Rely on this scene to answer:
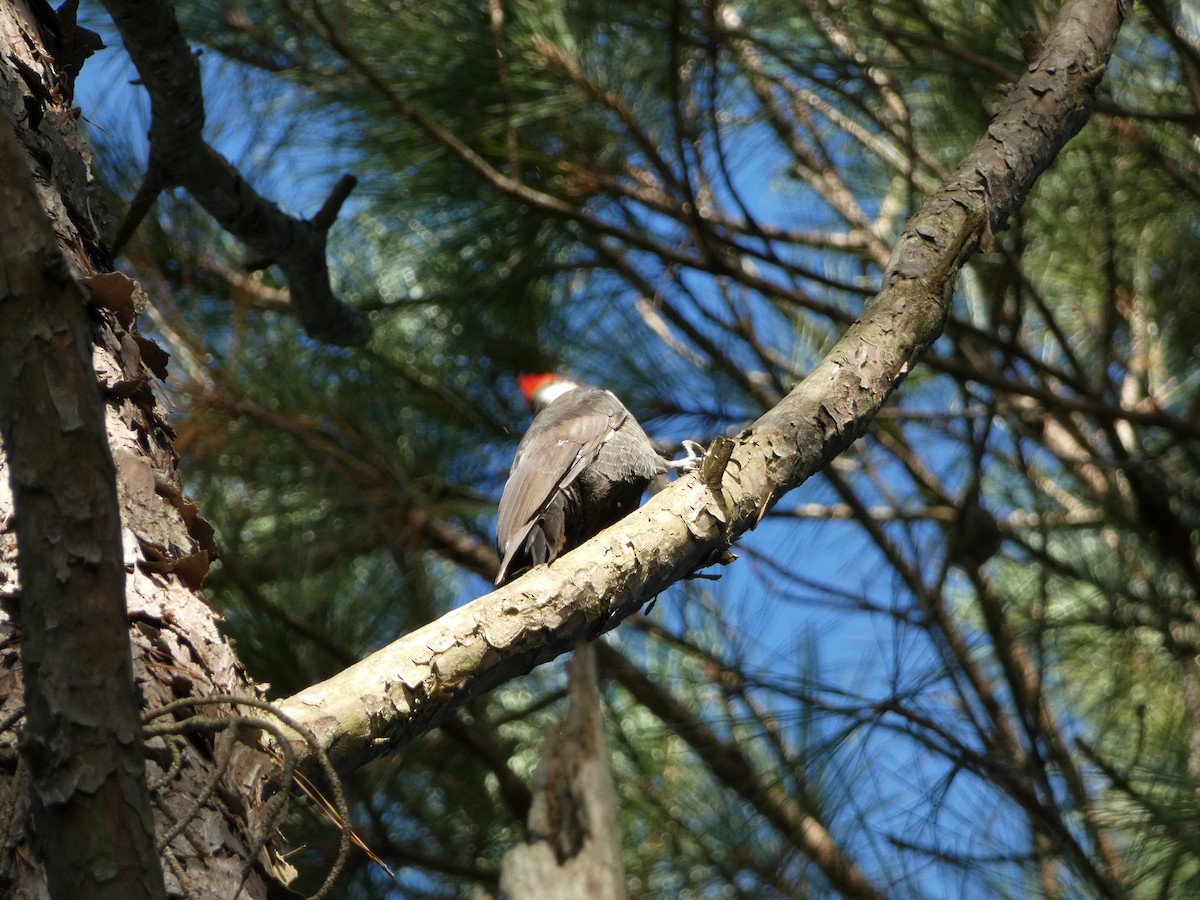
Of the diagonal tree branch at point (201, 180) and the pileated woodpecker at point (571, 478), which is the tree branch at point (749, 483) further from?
the diagonal tree branch at point (201, 180)

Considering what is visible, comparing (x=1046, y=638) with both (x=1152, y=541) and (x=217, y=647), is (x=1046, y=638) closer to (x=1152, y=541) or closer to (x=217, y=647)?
(x=1152, y=541)

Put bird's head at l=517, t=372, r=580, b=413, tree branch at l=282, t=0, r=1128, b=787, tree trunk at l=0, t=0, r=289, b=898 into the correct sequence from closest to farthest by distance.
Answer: tree trunk at l=0, t=0, r=289, b=898 < tree branch at l=282, t=0, r=1128, b=787 < bird's head at l=517, t=372, r=580, b=413

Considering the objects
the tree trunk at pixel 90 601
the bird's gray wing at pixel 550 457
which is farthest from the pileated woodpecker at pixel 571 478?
the tree trunk at pixel 90 601

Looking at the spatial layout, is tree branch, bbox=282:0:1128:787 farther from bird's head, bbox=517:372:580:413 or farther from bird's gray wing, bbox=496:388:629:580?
bird's head, bbox=517:372:580:413

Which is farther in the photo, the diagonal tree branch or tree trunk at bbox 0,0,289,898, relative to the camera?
the diagonal tree branch

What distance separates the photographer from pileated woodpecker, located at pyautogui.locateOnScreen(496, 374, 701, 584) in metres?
2.49

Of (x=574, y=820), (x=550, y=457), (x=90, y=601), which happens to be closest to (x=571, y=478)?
(x=550, y=457)

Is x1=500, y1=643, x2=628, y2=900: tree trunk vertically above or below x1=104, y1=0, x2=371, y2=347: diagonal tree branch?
below

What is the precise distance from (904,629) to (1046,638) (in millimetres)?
845

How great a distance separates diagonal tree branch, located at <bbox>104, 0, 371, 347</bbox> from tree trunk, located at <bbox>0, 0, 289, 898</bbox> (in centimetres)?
41

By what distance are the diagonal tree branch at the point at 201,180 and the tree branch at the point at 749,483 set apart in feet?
3.85

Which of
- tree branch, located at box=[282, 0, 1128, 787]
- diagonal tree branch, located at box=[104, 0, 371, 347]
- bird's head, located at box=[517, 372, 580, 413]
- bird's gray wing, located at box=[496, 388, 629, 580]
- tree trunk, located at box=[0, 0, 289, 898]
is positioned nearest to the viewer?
tree trunk, located at box=[0, 0, 289, 898]

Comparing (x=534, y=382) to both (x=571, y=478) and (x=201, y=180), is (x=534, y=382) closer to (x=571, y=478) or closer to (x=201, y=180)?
(x=571, y=478)

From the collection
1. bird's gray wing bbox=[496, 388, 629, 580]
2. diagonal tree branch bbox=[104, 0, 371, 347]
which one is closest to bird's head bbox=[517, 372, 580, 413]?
bird's gray wing bbox=[496, 388, 629, 580]
